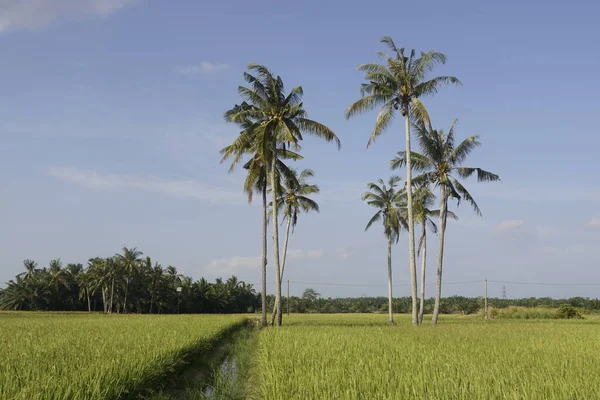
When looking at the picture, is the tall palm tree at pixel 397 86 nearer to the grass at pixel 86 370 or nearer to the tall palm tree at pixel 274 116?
the tall palm tree at pixel 274 116

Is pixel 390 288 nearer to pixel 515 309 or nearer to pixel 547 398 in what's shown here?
pixel 515 309

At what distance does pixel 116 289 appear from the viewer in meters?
68.4

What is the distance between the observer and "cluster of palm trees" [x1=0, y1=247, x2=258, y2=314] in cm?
6719

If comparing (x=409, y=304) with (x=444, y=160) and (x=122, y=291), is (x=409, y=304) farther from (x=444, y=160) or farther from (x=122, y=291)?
(x=444, y=160)

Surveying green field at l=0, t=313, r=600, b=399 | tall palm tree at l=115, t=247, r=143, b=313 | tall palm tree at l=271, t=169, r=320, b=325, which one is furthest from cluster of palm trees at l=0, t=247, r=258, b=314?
green field at l=0, t=313, r=600, b=399

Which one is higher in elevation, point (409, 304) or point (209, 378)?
point (209, 378)

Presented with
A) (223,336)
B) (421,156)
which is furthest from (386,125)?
(223,336)

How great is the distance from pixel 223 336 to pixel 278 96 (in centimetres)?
1338

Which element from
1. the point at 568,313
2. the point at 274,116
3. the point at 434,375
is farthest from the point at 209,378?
the point at 568,313

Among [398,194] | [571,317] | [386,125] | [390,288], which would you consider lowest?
[571,317]

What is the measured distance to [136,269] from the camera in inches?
2633

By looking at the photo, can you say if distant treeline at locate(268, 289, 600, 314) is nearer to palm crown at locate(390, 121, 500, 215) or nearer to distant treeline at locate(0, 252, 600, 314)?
distant treeline at locate(0, 252, 600, 314)

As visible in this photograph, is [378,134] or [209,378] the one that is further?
[378,134]

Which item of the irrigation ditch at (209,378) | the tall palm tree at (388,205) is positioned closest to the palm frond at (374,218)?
the tall palm tree at (388,205)
